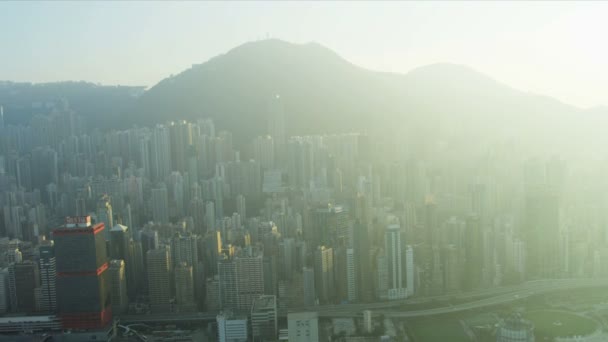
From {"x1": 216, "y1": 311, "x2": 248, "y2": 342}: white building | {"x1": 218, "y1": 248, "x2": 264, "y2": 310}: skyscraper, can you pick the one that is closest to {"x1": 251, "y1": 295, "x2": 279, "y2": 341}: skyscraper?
{"x1": 216, "y1": 311, "x2": 248, "y2": 342}: white building

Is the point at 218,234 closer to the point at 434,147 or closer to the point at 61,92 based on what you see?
the point at 434,147

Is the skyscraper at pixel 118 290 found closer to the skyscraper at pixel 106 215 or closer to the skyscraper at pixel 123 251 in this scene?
the skyscraper at pixel 123 251

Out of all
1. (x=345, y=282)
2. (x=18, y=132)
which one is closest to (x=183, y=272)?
(x=345, y=282)

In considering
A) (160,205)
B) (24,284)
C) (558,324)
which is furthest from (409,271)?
(160,205)

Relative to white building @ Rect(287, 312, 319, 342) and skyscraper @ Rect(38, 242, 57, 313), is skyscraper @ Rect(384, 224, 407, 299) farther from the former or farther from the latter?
skyscraper @ Rect(38, 242, 57, 313)

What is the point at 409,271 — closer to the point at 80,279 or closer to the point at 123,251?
the point at 123,251

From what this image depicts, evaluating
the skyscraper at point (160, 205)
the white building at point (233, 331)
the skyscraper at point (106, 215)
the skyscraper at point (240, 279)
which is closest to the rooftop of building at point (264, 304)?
the white building at point (233, 331)
